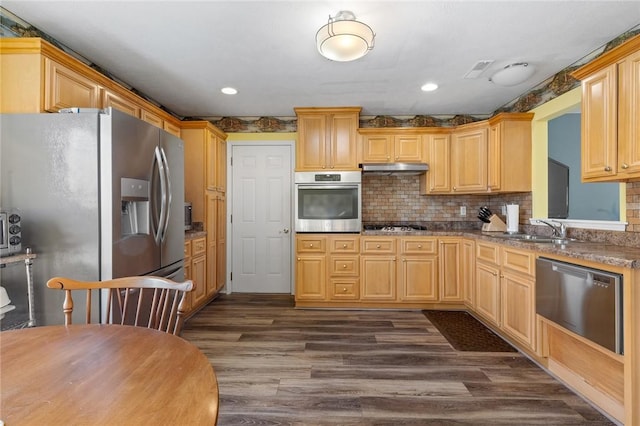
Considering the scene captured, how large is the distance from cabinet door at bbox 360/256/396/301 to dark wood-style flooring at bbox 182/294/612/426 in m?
0.41

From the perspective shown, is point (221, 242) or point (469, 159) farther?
point (221, 242)

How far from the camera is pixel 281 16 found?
2008 millimetres

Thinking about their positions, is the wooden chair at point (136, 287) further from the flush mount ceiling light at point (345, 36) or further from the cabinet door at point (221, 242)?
the cabinet door at point (221, 242)

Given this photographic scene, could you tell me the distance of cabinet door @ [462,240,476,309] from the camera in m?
3.32

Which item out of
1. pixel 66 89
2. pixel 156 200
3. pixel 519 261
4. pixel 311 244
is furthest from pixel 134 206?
pixel 519 261

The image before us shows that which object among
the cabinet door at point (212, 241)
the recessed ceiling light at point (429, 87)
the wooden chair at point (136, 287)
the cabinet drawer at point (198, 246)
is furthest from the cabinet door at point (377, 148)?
the wooden chair at point (136, 287)

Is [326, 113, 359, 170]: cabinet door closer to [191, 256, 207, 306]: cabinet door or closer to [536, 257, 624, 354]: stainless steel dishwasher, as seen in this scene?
[191, 256, 207, 306]: cabinet door

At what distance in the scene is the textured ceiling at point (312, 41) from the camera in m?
1.93

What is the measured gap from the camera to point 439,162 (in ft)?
12.5

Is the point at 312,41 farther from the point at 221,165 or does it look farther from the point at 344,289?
the point at 344,289

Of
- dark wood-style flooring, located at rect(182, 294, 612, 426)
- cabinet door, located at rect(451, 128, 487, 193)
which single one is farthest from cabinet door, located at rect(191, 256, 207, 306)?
cabinet door, located at rect(451, 128, 487, 193)

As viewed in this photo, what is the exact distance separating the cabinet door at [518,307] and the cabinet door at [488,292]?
0.09 metres

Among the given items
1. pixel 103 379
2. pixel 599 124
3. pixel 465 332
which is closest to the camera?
pixel 103 379

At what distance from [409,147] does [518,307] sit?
2098 millimetres
